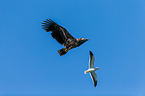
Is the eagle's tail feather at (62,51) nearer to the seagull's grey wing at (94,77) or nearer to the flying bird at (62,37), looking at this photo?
the flying bird at (62,37)

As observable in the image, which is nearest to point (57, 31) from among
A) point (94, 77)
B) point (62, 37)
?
point (62, 37)

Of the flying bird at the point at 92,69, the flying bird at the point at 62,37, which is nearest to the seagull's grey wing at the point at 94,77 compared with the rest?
the flying bird at the point at 92,69

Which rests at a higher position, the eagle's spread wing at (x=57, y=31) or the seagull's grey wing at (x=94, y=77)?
the eagle's spread wing at (x=57, y=31)

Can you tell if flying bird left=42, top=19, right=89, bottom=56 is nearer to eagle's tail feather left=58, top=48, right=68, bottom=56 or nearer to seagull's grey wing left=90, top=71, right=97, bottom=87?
eagle's tail feather left=58, top=48, right=68, bottom=56

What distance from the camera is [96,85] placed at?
27875 mm

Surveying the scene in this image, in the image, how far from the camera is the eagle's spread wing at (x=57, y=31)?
87.5 feet

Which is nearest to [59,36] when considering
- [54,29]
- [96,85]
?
[54,29]

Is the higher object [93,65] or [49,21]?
[49,21]

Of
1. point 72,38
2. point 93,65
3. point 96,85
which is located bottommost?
point 96,85

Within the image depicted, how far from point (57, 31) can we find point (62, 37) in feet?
2.77

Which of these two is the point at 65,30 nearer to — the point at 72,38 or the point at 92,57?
the point at 72,38

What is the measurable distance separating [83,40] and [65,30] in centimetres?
220

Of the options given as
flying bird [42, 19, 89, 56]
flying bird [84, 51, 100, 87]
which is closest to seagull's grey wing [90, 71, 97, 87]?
flying bird [84, 51, 100, 87]

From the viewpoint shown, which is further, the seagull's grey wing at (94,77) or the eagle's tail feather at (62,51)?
the seagull's grey wing at (94,77)
